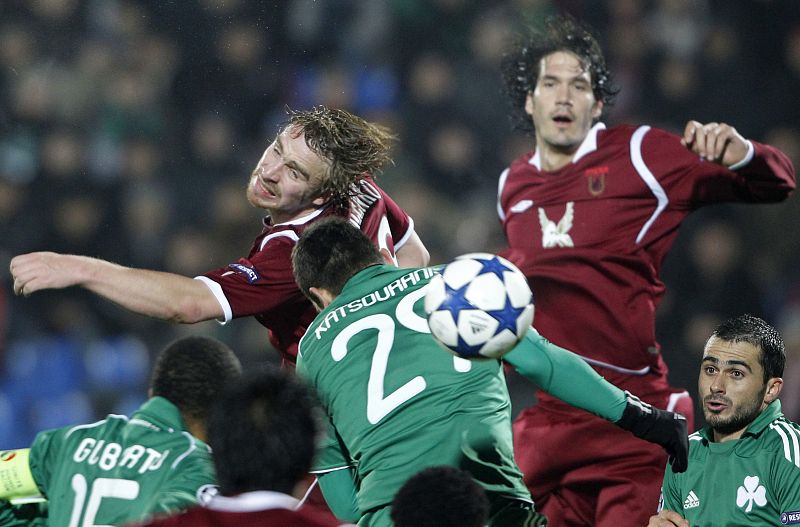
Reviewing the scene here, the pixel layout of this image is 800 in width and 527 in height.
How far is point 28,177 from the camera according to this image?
851cm

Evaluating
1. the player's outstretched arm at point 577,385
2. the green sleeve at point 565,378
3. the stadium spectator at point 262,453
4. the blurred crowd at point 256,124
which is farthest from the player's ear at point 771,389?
the blurred crowd at point 256,124

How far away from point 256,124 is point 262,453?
260 inches

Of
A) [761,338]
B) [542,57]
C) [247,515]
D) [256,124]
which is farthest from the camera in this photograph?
[256,124]

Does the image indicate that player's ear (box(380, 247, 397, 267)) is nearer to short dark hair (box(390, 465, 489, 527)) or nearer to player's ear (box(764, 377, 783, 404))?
player's ear (box(764, 377, 783, 404))

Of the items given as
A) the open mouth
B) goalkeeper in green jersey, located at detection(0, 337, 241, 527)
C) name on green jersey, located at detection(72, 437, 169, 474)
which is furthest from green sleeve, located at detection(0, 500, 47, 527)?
the open mouth

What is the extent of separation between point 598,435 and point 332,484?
1.50 meters

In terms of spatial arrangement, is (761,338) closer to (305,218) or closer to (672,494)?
(672,494)

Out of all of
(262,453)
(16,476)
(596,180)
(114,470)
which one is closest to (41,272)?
(16,476)

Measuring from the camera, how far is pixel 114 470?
134 inches

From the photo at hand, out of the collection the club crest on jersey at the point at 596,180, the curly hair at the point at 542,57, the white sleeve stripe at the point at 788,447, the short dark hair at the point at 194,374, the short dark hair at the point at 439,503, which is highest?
the curly hair at the point at 542,57

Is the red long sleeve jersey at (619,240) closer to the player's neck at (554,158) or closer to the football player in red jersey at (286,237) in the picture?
the player's neck at (554,158)

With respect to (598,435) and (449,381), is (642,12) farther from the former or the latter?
(449,381)

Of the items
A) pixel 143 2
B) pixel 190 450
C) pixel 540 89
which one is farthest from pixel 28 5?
pixel 190 450

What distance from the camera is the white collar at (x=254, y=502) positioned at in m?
2.23
